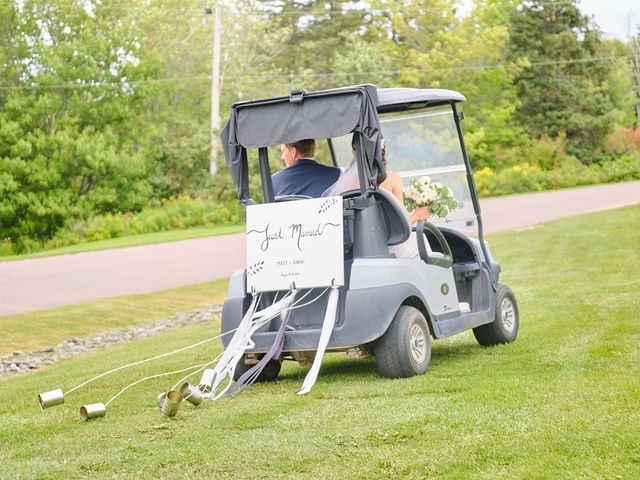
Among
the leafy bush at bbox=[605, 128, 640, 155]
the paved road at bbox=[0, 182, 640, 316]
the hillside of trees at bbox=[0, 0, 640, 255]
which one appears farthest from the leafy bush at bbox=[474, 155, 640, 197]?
the paved road at bbox=[0, 182, 640, 316]

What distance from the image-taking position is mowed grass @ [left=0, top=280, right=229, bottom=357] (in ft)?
47.5

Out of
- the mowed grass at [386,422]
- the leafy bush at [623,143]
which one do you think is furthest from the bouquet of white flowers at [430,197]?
the leafy bush at [623,143]

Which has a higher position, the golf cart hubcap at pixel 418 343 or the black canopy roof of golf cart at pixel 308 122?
the black canopy roof of golf cart at pixel 308 122

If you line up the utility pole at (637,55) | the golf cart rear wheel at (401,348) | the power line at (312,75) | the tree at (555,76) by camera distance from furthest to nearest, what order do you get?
the utility pole at (637,55) < the tree at (555,76) < the power line at (312,75) < the golf cart rear wheel at (401,348)

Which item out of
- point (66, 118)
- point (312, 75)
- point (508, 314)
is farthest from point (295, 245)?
point (312, 75)

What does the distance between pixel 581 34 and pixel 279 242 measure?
5535 centimetres

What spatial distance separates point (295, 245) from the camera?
25.4 ft

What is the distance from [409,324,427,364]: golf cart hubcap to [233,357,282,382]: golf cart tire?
1.10 m

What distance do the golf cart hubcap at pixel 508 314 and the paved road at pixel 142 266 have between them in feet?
30.6

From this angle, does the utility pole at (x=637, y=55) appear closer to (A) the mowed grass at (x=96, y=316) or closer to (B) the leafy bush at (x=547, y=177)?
(B) the leafy bush at (x=547, y=177)

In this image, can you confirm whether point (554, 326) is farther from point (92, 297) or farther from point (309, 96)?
point (92, 297)

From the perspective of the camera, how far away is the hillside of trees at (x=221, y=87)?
39625 millimetres

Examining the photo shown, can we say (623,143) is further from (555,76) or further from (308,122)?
(308,122)

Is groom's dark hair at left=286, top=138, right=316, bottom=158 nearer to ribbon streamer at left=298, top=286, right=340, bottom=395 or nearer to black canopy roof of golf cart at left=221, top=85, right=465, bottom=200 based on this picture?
black canopy roof of golf cart at left=221, top=85, right=465, bottom=200
